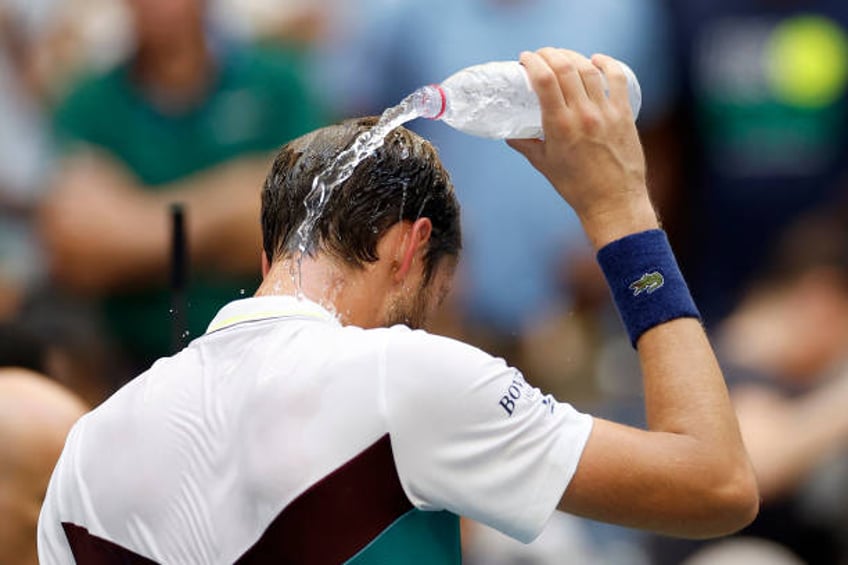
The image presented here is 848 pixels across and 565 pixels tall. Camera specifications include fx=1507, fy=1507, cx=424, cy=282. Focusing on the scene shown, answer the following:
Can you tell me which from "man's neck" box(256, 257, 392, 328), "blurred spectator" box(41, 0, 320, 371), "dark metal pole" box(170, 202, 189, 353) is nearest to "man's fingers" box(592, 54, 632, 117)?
"man's neck" box(256, 257, 392, 328)

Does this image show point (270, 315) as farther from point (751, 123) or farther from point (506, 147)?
point (751, 123)

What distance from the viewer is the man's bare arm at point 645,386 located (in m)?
2.20

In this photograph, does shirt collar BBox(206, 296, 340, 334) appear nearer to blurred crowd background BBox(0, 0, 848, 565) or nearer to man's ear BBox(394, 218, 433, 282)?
man's ear BBox(394, 218, 433, 282)

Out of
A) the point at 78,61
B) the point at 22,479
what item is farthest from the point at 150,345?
the point at 22,479

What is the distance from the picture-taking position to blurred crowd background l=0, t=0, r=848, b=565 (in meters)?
4.72

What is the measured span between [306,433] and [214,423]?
0.16 m

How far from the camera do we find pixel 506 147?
16.7 ft

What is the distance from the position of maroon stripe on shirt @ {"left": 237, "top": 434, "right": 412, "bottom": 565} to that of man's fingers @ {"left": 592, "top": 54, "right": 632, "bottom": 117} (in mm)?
704

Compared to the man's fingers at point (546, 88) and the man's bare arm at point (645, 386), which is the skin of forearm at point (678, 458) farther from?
the man's fingers at point (546, 88)

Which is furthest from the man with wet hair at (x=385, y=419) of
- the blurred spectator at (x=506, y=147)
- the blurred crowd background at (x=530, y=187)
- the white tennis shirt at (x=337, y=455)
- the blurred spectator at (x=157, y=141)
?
the blurred spectator at (x=506, y=147)

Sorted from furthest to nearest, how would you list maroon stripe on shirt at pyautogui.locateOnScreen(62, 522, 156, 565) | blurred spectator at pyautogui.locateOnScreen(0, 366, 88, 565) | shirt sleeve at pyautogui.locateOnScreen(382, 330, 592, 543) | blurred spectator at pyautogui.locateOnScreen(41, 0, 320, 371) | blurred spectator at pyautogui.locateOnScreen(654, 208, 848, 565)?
blurred spectator at pyautogui.locateOnScreen(41, 0, 320, 371) → blurred spectator at pyautogui.locateOnScreen(654, 208, 848, 565) → blurred spectator at pyautogui.locateOnScreen(0, 366, 88, 565) → maroon stripe on shirt at pyautogui.locateOnScreen(62, 522, 156, 565) → shirt sleeve at pyautogui.locateOnScreen(382, 330, 592, 543)

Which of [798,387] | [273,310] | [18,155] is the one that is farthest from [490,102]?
[18,155]

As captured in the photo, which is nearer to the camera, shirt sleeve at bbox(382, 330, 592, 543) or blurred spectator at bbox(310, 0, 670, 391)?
shirt sleeve at bbox(382, 330, 592, 543)

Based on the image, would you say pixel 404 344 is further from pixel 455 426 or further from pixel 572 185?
pixel 572 185
